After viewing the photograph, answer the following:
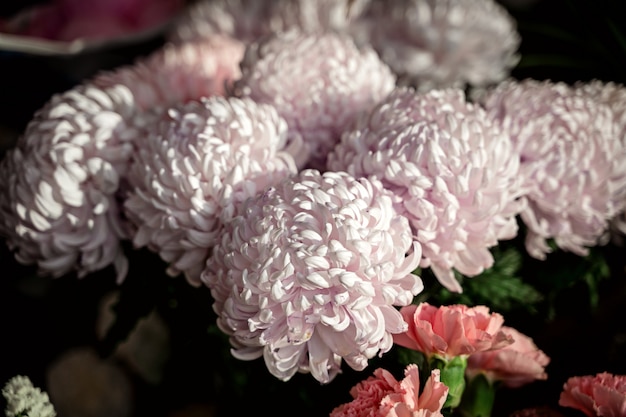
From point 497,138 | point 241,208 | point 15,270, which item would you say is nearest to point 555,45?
point 497,138

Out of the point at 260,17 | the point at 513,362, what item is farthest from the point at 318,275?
the point at 260,17

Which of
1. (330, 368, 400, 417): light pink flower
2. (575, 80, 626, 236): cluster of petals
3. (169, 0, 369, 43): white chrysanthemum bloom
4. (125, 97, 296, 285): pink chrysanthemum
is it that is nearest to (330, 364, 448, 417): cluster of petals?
(330, 368, 400, 417): light pink flower

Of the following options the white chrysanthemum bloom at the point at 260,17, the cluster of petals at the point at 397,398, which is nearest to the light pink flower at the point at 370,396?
the cluster of petals at the point at 397,398

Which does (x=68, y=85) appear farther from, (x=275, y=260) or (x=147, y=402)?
(x=275, y=260)

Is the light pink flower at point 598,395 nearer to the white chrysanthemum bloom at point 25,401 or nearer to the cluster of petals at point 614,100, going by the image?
the cluster of petals at point 614,100

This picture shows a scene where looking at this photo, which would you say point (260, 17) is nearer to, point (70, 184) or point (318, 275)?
point (70, 184)

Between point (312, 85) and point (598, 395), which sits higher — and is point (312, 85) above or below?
above
